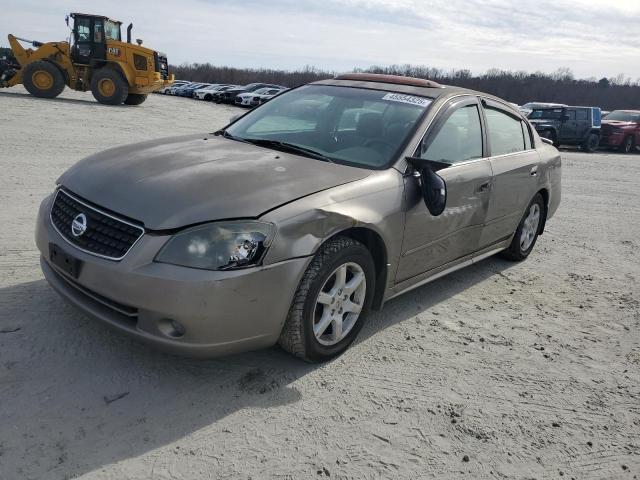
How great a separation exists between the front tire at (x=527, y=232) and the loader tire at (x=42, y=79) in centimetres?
1869

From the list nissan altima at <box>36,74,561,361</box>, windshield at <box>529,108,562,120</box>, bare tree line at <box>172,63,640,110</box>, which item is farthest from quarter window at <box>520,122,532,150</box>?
bare tree line at <box>172,63,640,110</box>

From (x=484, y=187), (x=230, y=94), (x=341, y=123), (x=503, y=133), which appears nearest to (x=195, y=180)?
(x=341, y=123)

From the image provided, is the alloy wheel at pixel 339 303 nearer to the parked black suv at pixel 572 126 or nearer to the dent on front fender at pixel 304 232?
the dent on front fender at pixel 304 232

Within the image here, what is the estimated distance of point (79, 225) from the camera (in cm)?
296

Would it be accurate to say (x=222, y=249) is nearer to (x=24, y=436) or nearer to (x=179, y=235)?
(x=179, y=235)

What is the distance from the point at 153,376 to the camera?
298 centimetres

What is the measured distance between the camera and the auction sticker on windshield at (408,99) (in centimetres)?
407

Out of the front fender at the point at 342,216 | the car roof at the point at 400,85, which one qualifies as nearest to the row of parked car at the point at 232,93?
the car roof at the point at 400,85

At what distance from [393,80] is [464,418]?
2.79 m

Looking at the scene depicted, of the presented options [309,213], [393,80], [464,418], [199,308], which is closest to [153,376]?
[199,308]

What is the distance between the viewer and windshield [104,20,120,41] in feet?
64.2

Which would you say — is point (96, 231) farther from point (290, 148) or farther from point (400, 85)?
point (400, 85)

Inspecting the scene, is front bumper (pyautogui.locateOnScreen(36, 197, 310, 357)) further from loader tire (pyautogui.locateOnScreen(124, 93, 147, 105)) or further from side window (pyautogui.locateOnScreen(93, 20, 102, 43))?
loader tire (pyautogui.locateOnScreen(124, 93, 147, 105))

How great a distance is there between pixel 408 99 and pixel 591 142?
19051 millimetres
